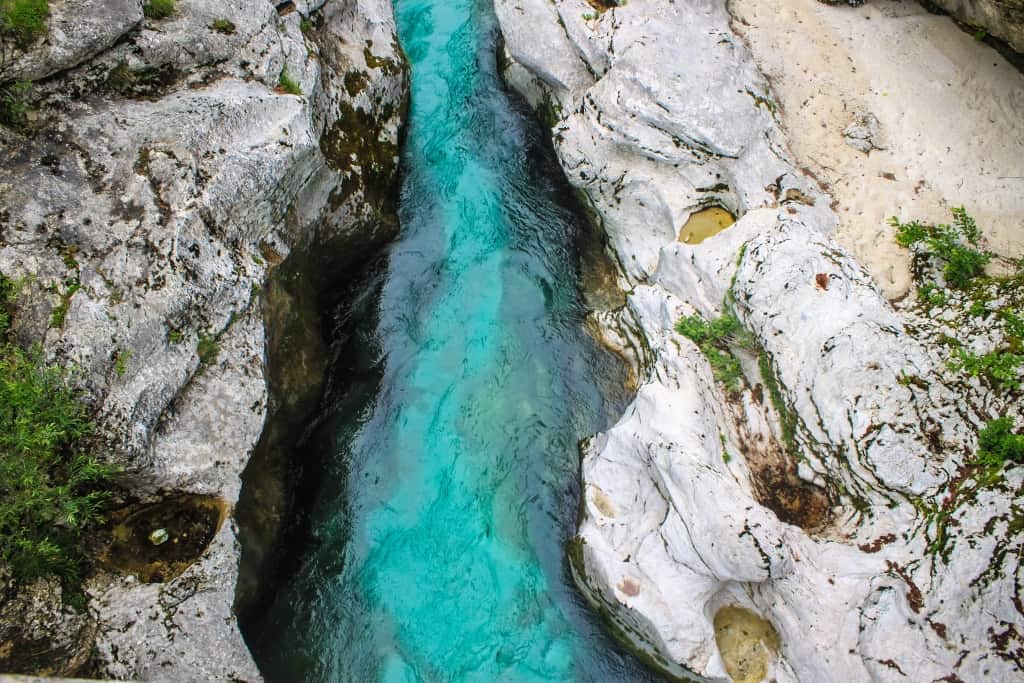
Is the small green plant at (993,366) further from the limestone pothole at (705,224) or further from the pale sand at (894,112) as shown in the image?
the limestone pothole at (705,224)

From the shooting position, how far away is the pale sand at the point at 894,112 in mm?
9820

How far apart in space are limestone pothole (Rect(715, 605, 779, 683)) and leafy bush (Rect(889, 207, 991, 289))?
5.04m

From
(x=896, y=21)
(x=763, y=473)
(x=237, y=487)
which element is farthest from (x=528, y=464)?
(x=896, y=21)

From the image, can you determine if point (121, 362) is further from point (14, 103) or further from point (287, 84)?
point (287, 84)

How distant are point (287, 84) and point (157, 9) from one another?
192cm

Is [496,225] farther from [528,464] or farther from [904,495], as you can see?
[904,495]

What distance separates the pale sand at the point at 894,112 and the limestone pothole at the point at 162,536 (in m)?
9.36

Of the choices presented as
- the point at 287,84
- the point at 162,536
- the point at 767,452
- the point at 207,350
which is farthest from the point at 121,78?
the point at 767,452

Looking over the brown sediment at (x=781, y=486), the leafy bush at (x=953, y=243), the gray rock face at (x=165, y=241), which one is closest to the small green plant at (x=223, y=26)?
the gray rock face at (x=165, y=241)

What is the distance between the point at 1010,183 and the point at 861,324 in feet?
13.2

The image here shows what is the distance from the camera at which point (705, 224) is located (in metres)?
10.5

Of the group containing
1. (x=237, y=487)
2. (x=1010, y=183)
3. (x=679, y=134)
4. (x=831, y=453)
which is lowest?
(x=237, y=487)

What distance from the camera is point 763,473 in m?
A: 8.69

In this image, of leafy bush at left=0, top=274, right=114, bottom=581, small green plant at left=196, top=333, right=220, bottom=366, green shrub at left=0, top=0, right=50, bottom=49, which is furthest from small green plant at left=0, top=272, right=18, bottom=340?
green shrub at left=0, top=0, right=50, bottom=49
